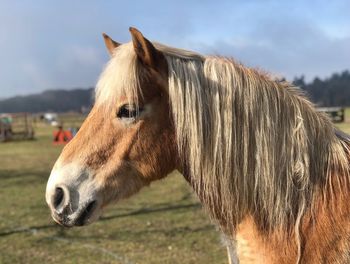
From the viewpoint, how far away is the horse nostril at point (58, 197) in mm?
2236

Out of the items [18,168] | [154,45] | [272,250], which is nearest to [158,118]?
[154,45]

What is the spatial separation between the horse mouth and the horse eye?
0.51 metres

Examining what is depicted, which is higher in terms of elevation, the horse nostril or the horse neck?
the horse nostril

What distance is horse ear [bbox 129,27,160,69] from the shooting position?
2.11 metres

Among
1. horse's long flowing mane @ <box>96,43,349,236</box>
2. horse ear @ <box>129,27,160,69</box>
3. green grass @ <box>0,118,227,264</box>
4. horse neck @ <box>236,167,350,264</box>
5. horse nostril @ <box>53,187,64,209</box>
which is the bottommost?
green grass @ <box>0,118,227,264</box>

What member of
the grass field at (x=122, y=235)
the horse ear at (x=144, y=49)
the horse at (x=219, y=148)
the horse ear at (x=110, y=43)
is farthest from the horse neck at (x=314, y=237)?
the grass field at (x=122, y=235)

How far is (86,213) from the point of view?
2273 millimetres

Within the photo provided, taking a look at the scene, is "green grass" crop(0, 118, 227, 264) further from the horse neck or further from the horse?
the horse neck

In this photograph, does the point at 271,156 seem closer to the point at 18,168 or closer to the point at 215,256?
the point at 215,256

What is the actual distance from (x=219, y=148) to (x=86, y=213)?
82 centimetres

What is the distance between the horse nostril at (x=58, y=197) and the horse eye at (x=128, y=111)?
52cm

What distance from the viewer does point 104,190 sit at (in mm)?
2297

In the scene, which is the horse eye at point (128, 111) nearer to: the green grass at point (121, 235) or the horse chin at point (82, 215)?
the horse chin at point (82, 215)

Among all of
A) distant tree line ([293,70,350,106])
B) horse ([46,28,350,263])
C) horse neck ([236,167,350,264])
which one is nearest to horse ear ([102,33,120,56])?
horse ([46,28,350,263])
